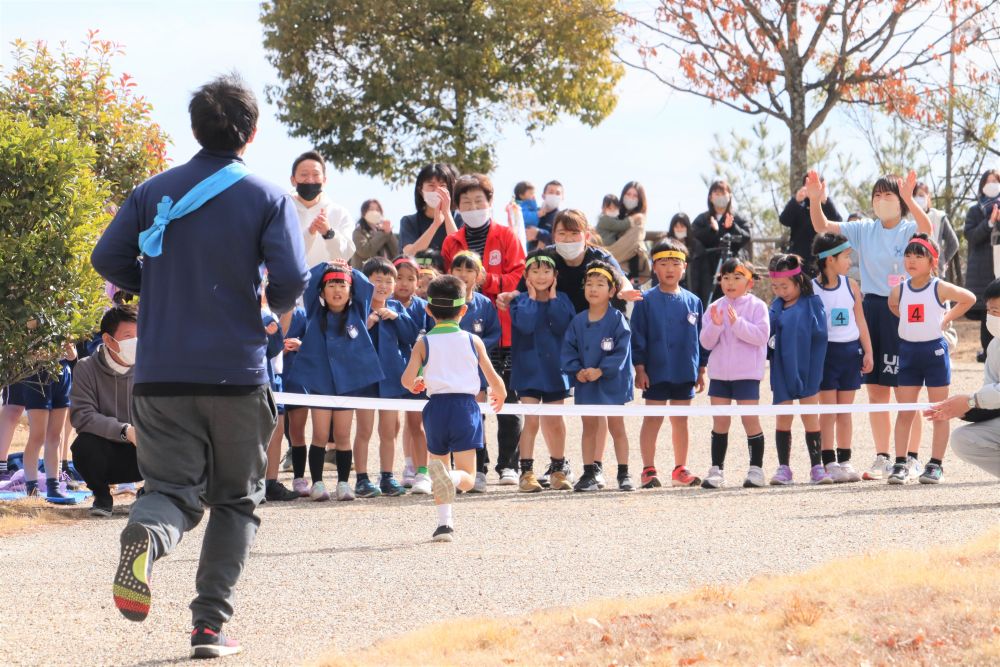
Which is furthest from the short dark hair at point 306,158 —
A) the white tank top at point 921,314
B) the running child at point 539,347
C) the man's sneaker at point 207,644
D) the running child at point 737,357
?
the man's sneaker at point 207,644

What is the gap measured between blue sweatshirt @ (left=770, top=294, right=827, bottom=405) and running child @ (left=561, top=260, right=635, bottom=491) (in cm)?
113

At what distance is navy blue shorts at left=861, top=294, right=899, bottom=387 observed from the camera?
1002 centimetres

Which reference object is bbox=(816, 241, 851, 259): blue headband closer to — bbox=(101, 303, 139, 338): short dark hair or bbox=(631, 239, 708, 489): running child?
bbox=(631, 239, 708, 489): running child

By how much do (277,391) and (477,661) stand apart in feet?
17.2

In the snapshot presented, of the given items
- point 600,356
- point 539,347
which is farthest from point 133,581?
point 539,347

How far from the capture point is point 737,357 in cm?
973

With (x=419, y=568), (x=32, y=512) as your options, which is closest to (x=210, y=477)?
(x=419, y=568)

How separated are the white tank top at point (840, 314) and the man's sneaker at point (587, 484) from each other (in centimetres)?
201

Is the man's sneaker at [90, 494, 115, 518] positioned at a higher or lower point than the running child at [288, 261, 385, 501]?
lower

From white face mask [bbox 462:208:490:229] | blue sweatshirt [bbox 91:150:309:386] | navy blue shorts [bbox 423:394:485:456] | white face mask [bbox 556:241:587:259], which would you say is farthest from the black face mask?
blue sweatshirt [bbox 91:150:309:386]

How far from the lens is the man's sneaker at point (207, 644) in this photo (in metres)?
4.87

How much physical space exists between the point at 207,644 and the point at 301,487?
465 centimetres

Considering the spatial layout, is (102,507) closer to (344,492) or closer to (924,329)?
(344,492)

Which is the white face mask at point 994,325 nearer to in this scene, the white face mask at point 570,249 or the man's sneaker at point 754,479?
the man's sneaker at point 754,479
